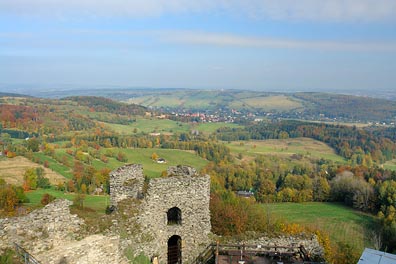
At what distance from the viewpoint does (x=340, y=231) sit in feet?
138

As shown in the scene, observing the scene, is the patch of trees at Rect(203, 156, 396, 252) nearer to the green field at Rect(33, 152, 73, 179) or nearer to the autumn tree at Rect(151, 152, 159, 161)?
the autumn tree at Rect(151, 152, 159, 161)

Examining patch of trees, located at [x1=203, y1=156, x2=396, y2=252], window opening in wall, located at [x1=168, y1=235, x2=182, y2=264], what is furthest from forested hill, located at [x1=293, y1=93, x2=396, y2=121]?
window opening in wall, located at [x1=168, y1=235, x2=182, y2=264]

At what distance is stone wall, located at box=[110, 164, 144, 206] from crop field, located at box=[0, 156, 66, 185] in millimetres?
38260

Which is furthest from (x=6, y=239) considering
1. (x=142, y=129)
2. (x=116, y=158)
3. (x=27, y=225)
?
(x=142, y=129)

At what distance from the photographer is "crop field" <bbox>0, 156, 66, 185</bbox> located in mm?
47594

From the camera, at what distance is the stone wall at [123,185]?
1368 centimetres

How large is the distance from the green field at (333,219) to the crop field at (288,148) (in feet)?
117

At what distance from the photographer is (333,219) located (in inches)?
1843

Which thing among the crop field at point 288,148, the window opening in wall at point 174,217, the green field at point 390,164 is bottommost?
the green field at point 390,164

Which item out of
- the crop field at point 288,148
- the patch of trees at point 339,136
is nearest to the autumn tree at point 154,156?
the crop field at point 288,148

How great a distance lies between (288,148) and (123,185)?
91244mm

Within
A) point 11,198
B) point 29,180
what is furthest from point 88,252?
point 29,180

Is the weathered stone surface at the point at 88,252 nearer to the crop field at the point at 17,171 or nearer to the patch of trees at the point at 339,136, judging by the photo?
the crop field at the point at 17,171

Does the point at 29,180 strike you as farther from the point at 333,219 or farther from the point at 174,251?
the point at 333,219
